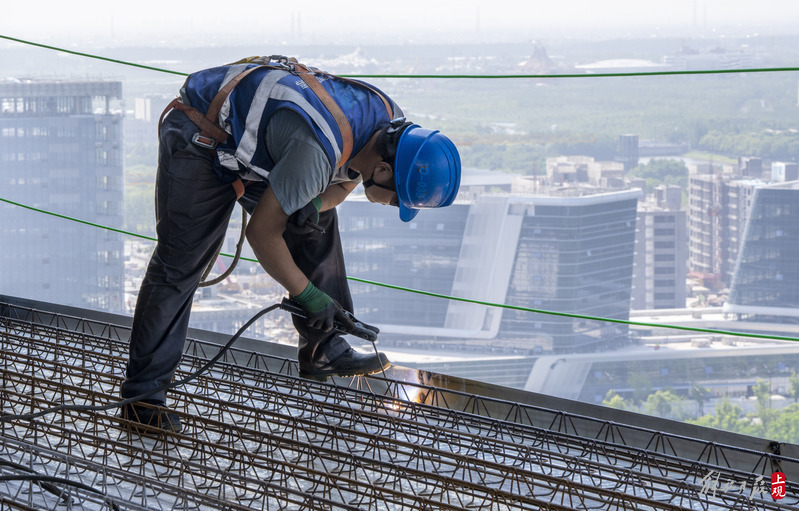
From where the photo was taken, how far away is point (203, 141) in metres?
2.23

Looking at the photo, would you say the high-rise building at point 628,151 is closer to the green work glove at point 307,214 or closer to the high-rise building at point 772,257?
the high-rise building at point 772,257

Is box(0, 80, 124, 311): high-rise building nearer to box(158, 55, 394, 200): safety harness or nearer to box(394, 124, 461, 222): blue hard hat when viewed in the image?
box(158, 55, 394, 200): safety harness

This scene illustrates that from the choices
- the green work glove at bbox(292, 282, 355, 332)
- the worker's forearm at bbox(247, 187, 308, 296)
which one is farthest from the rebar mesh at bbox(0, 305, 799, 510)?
the worker's forearm at bbox(247, 187, 308, 296)

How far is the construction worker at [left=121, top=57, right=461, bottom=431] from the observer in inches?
81.4

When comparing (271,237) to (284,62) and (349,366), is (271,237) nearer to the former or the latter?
(284,62)

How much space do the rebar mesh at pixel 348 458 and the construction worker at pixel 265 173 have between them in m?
0.19

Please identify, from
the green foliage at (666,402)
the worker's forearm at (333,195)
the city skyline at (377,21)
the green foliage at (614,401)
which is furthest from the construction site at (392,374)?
the green foliage at (666,402)

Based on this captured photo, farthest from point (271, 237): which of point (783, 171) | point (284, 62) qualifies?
point (783, 171)

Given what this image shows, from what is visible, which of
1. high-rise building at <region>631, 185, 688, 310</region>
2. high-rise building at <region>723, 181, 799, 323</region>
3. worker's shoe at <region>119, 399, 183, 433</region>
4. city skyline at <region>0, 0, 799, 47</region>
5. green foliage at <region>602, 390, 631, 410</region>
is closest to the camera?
worker's shoe at <region>119, 399, 183, 433</region>

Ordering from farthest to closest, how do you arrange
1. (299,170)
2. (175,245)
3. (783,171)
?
(783,171) → (175,245) → (299,170)

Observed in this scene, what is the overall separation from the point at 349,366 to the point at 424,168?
33.3 inches

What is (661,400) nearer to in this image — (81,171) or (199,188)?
(81,171)

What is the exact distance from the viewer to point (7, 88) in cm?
640

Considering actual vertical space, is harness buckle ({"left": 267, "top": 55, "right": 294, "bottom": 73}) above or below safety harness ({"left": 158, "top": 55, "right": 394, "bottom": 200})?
above
